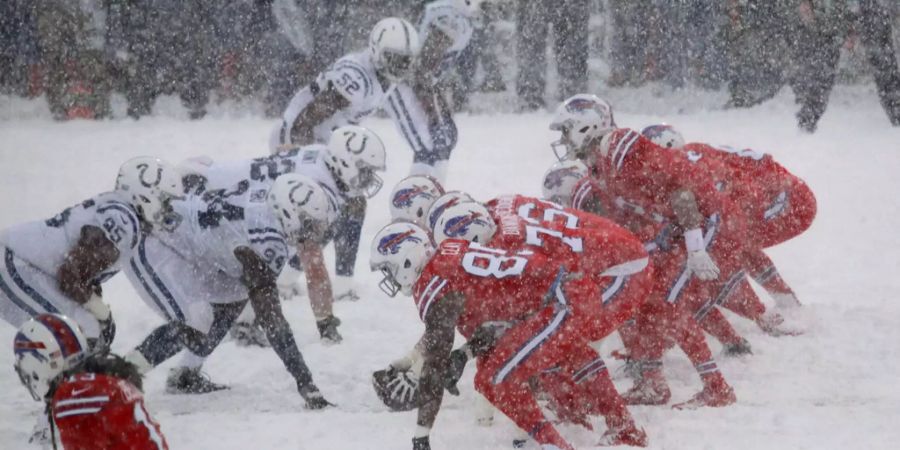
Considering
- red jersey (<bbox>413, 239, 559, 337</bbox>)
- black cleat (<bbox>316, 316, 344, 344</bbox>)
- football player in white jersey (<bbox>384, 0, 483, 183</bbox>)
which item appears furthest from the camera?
football player in white jersey (<bbox>384, 0, 483, 183</bbox>)

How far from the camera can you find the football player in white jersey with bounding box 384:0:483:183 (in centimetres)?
770

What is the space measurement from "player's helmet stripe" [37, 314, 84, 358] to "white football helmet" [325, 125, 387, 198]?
2.18 meters

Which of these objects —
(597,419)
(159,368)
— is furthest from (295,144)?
(597,419)

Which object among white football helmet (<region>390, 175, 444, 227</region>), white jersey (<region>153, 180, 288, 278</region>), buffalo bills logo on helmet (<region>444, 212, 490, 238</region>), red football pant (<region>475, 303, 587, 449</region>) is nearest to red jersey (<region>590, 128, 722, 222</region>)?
white football helmet (<region>390, 175, 444, 227</region>)

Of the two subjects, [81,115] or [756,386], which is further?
[81,115]

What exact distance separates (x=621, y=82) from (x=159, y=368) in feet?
21.9

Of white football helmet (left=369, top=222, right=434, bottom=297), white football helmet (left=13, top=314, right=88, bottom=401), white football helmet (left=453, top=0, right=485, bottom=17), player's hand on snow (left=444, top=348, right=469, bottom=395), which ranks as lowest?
player's hand on snow (left=444, top=348, right=469, bottom=395)

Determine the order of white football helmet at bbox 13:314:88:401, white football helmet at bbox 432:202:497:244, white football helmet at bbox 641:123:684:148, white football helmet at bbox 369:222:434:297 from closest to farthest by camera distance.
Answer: white football helmet at bbox 13:314:88:401
white football helmet at bbox 369:222:434:297
white football helmet at bbox 432:202:497:244
white football helmet at bbox 641:123:684:148

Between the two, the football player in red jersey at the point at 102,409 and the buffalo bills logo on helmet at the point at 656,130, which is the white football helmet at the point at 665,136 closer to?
the buffalo bills logo on helmet at the point at 656,130

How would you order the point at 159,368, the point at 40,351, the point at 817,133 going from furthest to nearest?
the point at 817,133 → the point at 159,368 → the point at 40,351

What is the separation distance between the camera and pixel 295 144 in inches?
281

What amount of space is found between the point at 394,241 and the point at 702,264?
1596mm

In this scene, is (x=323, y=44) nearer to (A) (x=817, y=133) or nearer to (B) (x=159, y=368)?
(A) (x=817, y=133)

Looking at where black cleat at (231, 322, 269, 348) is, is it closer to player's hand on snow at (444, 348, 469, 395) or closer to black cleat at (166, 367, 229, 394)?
black cleat at (166, 367, 229, 394)
